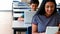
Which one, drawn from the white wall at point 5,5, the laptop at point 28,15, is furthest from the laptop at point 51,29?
the white wall at point 5,5

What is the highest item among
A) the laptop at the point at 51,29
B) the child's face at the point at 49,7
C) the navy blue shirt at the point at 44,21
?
the child's face at the point at 49,7

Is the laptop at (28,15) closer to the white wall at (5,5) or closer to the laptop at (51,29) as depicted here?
the laptop at (51,29)

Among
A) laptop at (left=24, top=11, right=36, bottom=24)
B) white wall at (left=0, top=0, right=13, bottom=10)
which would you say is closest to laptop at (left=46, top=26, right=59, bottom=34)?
laptop at (left=24, top=11, right=36, bottom=24)

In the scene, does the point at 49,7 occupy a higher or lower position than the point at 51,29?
higher

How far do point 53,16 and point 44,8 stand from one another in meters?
0.14

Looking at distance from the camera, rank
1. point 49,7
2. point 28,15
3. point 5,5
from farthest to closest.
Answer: point 5,5 < point 28,15 < point 49,7

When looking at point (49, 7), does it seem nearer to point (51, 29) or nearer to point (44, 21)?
point (44, 21)

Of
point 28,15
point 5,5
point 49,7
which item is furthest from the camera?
point 5,5

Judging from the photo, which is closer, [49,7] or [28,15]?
[49,7]

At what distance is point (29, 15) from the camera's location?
2.45 meters

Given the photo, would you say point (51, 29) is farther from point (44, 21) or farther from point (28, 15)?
point (28, 15)

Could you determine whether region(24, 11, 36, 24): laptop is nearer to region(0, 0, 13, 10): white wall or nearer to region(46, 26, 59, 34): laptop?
region(46, 26, 59, 34): laptop

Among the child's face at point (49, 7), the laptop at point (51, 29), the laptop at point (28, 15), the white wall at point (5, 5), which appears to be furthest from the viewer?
the white wall at point (5, 5)

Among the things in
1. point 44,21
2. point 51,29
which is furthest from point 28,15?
point 51,29
